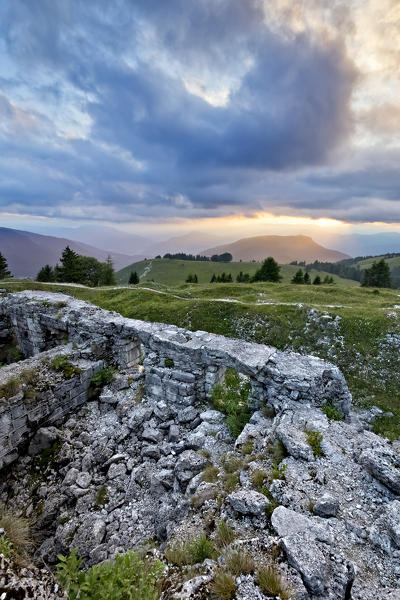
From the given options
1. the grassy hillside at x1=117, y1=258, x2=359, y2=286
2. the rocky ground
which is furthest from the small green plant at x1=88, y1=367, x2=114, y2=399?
the grassy hillside at x1=117, y1=258, x2=359, y2=286

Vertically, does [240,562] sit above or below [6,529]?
above

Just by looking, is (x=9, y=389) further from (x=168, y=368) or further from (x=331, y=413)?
(x=331, y=413)

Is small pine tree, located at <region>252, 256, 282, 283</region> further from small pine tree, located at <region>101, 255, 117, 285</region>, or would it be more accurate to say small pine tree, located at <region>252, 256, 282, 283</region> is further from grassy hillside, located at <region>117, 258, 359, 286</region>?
grassy hillside, located at <region>117, 258, 359, 286</region>

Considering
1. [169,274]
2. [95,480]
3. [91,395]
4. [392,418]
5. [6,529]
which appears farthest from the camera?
[169,274]

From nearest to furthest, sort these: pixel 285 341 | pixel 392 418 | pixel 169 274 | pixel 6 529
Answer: pixel 6 529, pixel 392 418, pixel 285 341, pixel 169 274

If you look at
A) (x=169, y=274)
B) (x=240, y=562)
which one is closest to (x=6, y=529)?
(x=240, y=562)

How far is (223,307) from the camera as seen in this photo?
Result: 1040 inches

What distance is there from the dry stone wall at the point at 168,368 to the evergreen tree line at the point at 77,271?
144 ft

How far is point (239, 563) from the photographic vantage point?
356 centimetres

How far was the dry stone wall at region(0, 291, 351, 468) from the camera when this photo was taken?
24.1 feet

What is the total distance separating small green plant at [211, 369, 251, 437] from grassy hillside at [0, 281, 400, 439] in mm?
9586

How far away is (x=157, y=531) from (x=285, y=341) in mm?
17652

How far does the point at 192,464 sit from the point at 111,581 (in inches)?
128

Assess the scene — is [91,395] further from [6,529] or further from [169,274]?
[169,274]
